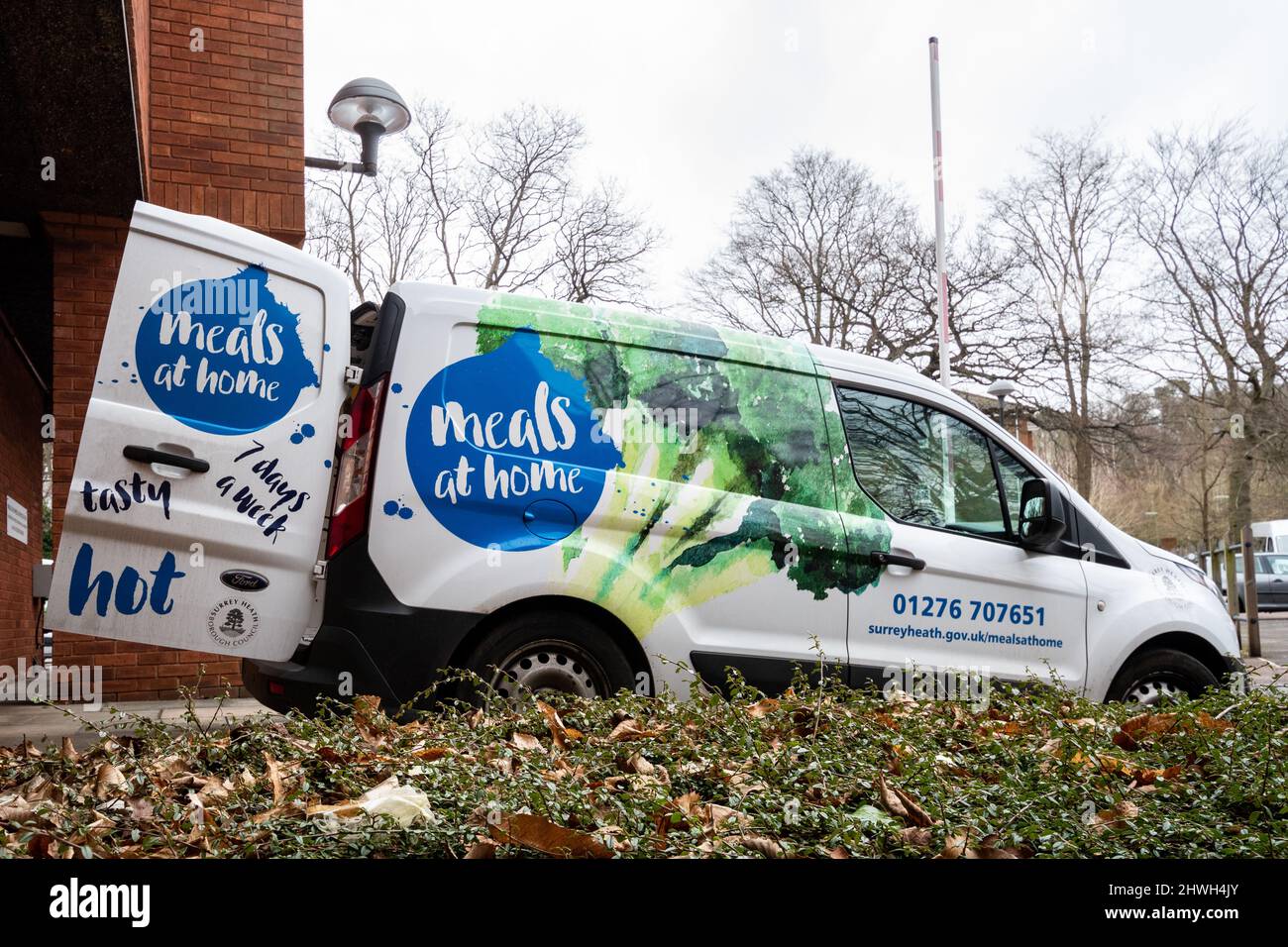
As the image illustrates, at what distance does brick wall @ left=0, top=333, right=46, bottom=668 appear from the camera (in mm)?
12523

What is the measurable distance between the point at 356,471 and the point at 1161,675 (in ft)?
14.6

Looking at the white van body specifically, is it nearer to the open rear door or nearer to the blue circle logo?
the blue circle logo

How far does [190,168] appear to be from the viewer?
889 cm

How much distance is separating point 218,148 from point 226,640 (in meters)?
6.00

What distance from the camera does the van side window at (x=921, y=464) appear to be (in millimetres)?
5562

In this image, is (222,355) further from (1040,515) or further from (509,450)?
(1040,515)

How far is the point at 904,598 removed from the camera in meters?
5.39

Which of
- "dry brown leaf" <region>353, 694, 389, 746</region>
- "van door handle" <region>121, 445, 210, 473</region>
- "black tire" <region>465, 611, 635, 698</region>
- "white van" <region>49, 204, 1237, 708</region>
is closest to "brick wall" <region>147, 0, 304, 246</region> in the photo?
"white van" <region>49, 204, 1237, 708</region>

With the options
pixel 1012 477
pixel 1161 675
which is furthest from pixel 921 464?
pixel 1161 675

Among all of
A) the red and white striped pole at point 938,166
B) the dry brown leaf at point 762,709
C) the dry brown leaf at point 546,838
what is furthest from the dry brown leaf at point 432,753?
the red and white striped pole at point 938,166

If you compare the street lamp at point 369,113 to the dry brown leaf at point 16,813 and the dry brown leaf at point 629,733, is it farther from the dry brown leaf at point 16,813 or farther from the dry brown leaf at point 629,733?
the dry brown leaf at point 16,813

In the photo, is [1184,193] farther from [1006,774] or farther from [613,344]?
[1006,774]
